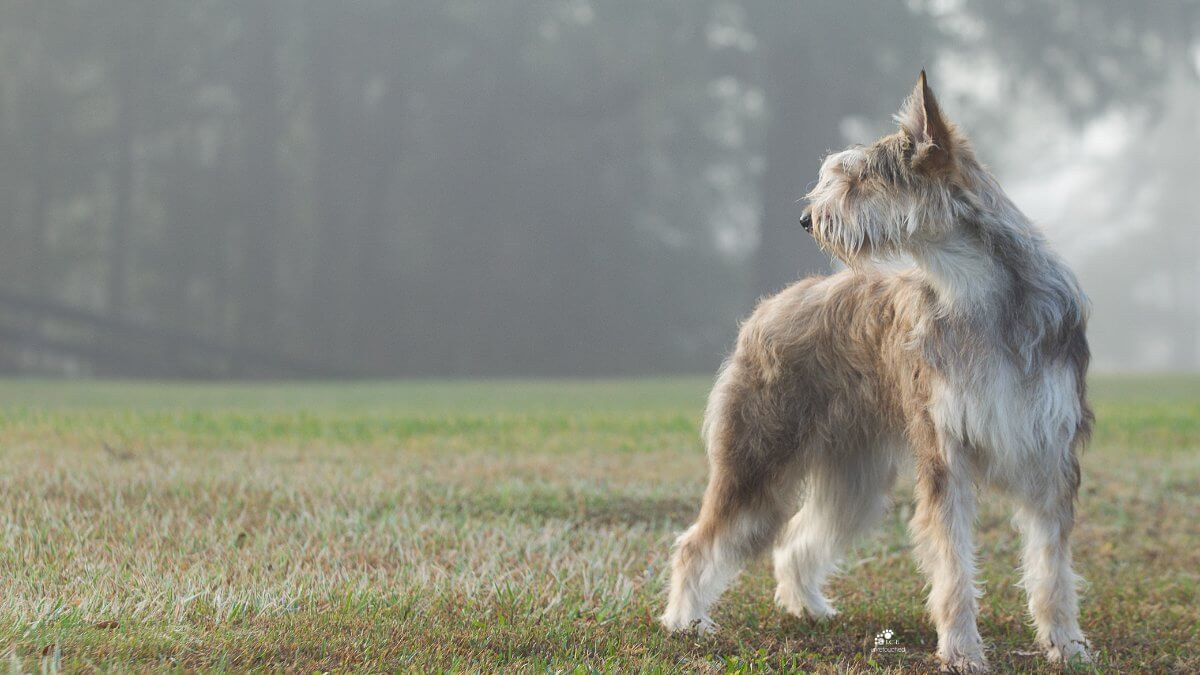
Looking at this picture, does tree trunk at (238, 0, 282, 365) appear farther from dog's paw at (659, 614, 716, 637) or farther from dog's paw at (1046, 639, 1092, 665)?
dog's paw at (1046, 639, 1092, 665)

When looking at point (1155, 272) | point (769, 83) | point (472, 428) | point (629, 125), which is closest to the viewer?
point (472, 428)

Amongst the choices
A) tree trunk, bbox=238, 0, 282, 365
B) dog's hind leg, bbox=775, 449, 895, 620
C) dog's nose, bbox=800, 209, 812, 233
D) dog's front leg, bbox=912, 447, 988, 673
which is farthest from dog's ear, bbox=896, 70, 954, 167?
tree trunk, bbox=238, 0, 282, 365

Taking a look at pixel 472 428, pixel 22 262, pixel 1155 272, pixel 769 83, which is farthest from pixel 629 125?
pixel 1155 272

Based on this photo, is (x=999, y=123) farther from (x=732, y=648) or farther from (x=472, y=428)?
(x=732, y=648)

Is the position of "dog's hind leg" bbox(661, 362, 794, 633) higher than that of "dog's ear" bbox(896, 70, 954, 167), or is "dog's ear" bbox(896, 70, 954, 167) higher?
"dog's ear" bbox(896, 70, 954, 167)

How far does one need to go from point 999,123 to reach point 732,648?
37542 millimetres

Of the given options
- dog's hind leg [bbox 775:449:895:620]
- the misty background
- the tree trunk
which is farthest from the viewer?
the tree trunk

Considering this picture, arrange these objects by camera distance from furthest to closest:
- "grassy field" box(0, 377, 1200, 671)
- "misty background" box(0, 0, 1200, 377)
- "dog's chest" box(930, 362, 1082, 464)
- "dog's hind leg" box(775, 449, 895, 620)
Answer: "misty background" box(0, 0, 1200, 377)
"dog's hind leg" box(775, 449, 895, 620)
"dog's chest" box(930, 362, 1082, 464)
"grassy field" box(0, 377, 1200, 671)

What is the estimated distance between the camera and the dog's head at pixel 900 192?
15.6 ft

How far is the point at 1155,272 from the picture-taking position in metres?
81.4

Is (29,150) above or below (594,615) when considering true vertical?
above

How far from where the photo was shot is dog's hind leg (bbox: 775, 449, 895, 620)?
17.7ft

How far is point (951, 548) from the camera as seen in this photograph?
468 centimetres

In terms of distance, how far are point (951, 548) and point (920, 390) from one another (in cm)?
65
